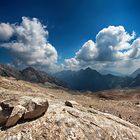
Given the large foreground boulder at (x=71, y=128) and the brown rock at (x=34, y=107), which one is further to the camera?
the brown rock at (x=34, y=107)

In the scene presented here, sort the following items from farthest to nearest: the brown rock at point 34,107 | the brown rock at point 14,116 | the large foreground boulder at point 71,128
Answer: the brown rock at point 34,107 < the brown rock at point 14,116 < the large foreground boulder at point 71,128

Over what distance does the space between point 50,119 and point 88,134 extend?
9.65ft

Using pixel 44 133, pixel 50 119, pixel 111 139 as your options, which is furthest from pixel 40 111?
pixel 111 139

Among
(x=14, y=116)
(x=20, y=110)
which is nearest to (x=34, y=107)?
(x=20, y=110)

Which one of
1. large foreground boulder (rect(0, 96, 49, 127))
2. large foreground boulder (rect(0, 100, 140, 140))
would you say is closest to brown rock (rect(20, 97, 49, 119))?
large foreground boulder (rect(0, 96, 49, 127))

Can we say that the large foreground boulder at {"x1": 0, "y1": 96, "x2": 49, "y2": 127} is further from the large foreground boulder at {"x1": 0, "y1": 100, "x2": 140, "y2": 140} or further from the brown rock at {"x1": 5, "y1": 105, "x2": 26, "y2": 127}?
the large foreground boulder at {"x1": 0, "y1": 100, "x2": 140, "y2": 140}

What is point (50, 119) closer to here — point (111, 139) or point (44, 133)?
point (44, 133)

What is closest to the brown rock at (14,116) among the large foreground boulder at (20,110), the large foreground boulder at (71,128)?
the large foreground boulder at (20,110)

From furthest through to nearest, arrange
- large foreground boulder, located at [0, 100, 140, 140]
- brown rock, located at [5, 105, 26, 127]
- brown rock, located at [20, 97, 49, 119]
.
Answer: brown rock, located at [20, 97, 49, 119] < brown rock, located at [5, 105, 26, 127] < large foreground boulder, located at [0, 100, 140, 140]

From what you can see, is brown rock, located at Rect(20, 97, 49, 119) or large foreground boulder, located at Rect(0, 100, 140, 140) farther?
brown rock, located at Rect(20, 97, 49, 119)

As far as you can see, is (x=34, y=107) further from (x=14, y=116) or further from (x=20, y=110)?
(x=14, y=116)

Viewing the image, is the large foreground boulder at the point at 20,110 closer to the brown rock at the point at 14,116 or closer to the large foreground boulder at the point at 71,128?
the brown rock at the point at 14,116

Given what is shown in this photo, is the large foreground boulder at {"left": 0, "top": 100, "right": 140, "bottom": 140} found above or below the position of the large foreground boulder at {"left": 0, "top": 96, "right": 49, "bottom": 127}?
below

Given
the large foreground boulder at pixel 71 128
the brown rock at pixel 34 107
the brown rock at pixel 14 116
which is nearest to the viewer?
the large foreground boulder at pixel 71 128
